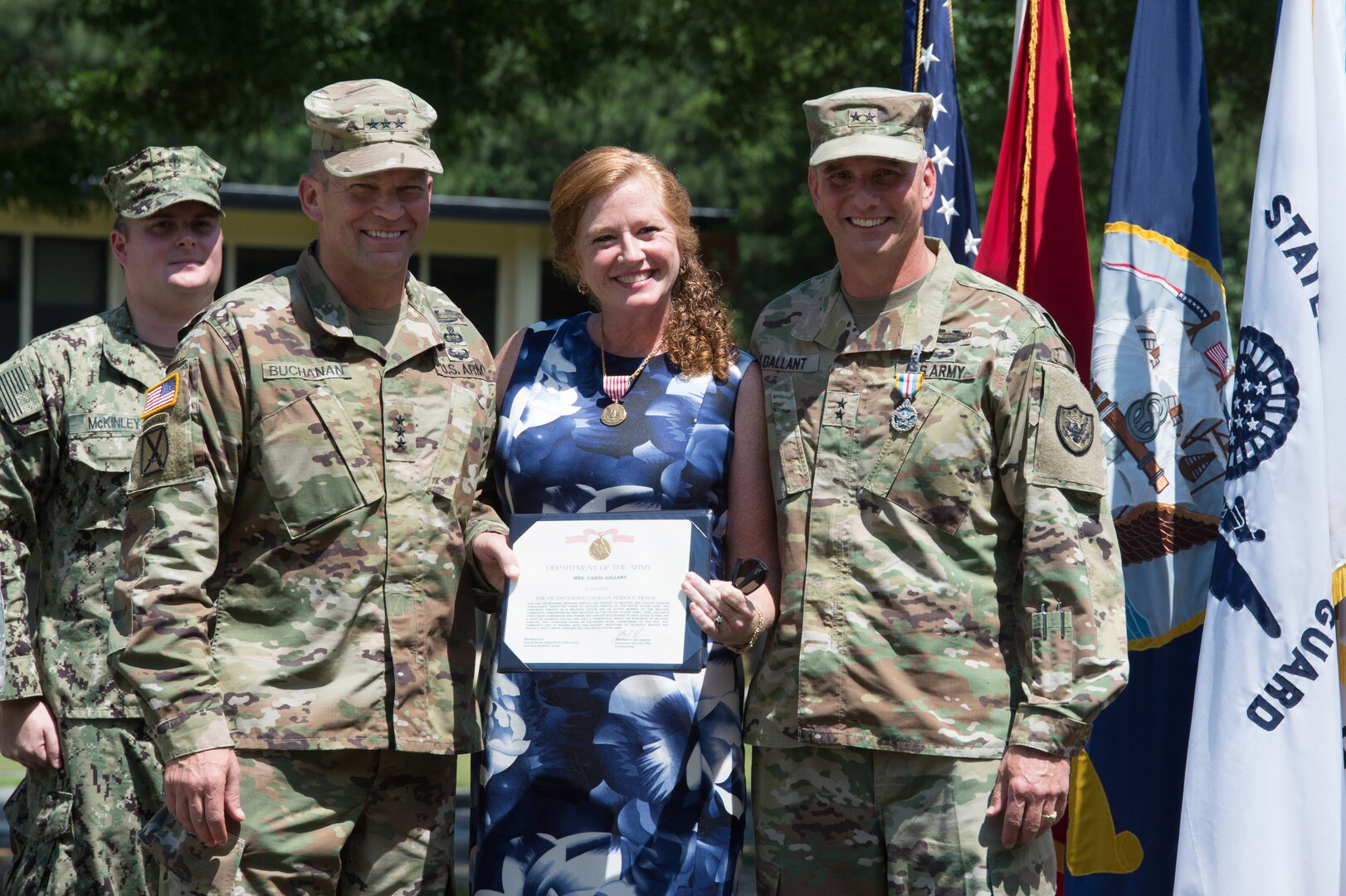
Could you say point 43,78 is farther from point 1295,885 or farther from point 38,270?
point 38,270

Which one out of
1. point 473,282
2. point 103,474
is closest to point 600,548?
point 103,474

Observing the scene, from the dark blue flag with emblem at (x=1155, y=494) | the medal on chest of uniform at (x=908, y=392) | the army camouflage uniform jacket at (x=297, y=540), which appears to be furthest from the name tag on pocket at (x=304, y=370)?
the dark blue flag with emblem at (x=1155, y=494)

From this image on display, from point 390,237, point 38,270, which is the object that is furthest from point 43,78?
point 38,270

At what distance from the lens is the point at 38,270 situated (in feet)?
62.7

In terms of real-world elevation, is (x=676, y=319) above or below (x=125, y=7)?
below

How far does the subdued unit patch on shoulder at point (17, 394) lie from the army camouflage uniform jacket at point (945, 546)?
2.34m

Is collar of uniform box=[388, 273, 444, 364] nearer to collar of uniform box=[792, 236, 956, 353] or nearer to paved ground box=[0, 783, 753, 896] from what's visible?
collar of uniform box=[792, 236, 956, 353]

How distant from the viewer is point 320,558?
360cm

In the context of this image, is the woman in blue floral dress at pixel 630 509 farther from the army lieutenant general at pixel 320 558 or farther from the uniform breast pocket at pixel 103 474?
the uniform breast pocket at pixel 103 474

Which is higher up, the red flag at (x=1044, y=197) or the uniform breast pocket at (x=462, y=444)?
the red flag at (x=1044, y=197)

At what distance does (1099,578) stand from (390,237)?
6.13 ft

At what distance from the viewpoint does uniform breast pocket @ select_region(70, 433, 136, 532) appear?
14.8 feet

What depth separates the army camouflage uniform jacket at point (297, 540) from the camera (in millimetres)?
3445

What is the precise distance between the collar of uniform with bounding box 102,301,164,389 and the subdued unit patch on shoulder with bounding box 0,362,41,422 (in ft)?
0.75
